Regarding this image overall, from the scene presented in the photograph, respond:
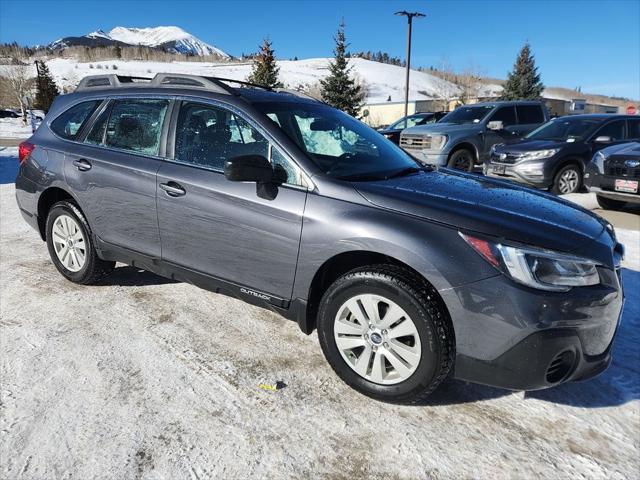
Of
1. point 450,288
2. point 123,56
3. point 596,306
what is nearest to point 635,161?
Result: point 596,306

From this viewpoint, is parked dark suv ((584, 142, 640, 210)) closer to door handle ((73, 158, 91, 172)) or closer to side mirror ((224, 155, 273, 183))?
side mirror ((224, 155, 273, 183))

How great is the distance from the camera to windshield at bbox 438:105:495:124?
37.2ft

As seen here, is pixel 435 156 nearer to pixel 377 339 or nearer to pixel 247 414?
pixel 377 339

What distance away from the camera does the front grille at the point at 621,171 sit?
6906mm

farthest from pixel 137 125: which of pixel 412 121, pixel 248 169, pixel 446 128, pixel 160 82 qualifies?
pixel 412 121

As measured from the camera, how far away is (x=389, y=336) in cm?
245

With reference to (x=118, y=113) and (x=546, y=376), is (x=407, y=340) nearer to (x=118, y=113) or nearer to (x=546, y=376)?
(x=546, y=376)

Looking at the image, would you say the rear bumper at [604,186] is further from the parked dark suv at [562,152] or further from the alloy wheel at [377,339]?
the alloy wheel at [377,339]

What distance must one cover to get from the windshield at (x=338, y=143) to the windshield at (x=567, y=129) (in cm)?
707

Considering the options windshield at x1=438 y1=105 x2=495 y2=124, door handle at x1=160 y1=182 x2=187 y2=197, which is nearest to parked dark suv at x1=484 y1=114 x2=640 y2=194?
windshield at x1=438 y1=105 x2=495 y2=124

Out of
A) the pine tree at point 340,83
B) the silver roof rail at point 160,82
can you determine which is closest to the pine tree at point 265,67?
the pine tree at point 340,83

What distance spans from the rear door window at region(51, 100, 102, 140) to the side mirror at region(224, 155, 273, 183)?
1885mm

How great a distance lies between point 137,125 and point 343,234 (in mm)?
2000

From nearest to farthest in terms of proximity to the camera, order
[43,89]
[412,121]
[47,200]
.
Answer: 1. [47,200]
2. [412,121]
3. [43,89]
